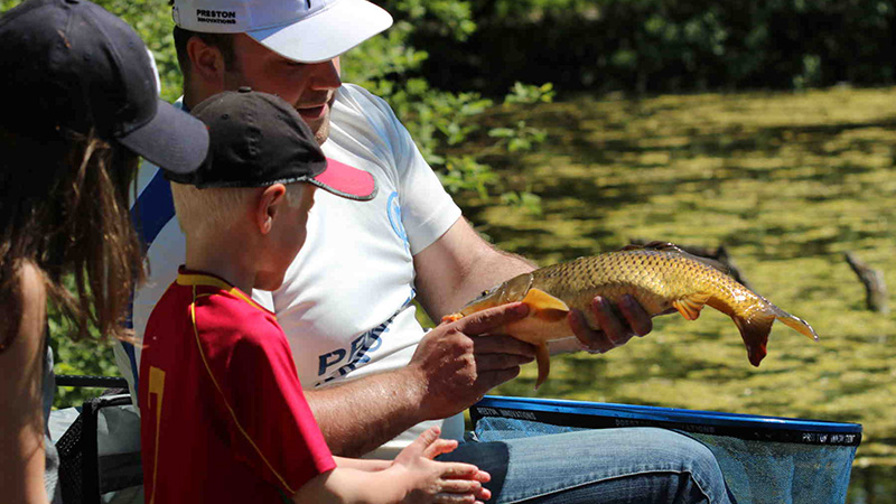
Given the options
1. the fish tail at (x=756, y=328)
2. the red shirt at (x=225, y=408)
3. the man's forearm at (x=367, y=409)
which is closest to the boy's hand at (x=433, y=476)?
the red shirt at (x=225, y=408)

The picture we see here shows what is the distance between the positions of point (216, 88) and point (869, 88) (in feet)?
50.1

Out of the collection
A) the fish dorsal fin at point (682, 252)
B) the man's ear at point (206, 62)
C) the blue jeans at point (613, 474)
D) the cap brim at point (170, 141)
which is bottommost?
the blue jeans at point (613, 474)

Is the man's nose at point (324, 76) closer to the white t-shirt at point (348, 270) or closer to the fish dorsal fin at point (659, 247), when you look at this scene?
the white t-shirt at point (348, 270)

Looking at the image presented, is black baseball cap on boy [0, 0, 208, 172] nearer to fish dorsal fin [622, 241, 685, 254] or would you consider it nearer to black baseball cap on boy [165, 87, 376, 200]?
black baseball cap on boy [165, 87, 376, 200]

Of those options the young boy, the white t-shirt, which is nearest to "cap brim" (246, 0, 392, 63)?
the white t-shirt

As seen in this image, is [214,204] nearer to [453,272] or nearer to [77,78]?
[77,78]

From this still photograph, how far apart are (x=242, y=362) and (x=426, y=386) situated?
0.50 metres

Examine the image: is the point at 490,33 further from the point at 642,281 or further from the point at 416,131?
the point at 642,281

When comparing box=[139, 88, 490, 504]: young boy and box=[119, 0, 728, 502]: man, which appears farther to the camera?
box=[119, 0, 728, 502]: man

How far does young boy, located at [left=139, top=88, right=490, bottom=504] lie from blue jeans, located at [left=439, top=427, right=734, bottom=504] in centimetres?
32

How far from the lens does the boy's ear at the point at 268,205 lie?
5.60 ft

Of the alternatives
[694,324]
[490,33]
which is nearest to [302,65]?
[694,324]

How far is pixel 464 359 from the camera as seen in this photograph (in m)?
2.07

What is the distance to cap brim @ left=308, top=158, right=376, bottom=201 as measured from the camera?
6.71ft
